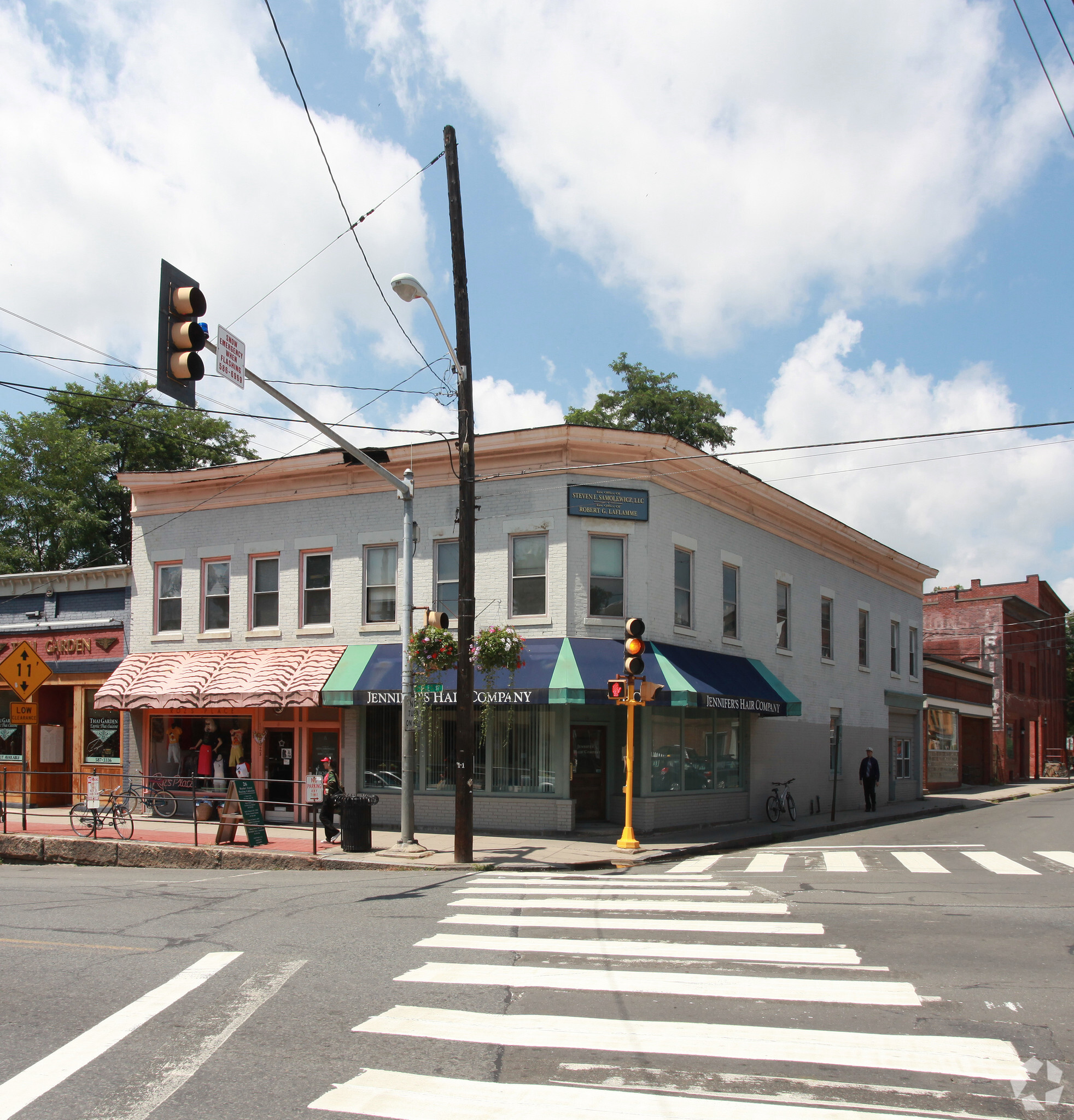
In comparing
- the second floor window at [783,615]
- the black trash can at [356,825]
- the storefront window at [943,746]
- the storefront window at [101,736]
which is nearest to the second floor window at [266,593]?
the storefront window at [101,736]

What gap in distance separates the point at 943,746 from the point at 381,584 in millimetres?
27115

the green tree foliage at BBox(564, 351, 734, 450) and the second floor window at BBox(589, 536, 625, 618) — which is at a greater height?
the green tree foliage at BBox(564, 351, 734, 450)

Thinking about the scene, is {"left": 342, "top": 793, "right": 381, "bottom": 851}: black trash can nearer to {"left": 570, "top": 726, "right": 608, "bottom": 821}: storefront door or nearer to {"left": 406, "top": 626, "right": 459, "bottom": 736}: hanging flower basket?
{"left": 406, "top": 626, "right": 459, "bottom": 736}: hanging flower basket

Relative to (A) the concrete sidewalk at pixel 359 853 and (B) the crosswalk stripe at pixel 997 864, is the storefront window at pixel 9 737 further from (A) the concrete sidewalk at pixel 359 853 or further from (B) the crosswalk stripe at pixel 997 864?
(B) the crosswalk stripe at pixel 997 864

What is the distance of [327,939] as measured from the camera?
956cm

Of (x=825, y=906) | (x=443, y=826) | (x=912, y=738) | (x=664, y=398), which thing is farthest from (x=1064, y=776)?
(x=825, y=906)

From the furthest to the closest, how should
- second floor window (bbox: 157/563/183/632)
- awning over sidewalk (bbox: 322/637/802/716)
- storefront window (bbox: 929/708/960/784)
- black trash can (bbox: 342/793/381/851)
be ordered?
storefront window (bbox: 929/708/960/784)
second floor window (bbox: 157/563/183/632)
awning over sidewalk (bbox: 322/637/802/716)
black trash can (bbox: 342/793/381/851)

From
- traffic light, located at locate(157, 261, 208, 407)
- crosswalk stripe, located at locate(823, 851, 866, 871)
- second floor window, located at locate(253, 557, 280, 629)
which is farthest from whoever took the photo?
second floor window, located at locate(253, 557, 280, 629)

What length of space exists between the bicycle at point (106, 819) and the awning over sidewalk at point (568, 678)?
4128mm

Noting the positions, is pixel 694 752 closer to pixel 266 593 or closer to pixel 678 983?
pixel 266 593

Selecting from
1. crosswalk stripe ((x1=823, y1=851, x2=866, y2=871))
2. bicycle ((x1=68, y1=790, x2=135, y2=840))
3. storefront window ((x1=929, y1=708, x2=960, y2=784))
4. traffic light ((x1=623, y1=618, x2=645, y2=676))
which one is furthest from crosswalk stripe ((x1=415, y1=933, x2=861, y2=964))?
storefront window ((x1=929, y1=708, x2=960, y2=784))

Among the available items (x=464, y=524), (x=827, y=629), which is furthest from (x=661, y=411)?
(x=464, y=524)

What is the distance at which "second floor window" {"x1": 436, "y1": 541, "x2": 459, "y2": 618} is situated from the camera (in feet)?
67.6

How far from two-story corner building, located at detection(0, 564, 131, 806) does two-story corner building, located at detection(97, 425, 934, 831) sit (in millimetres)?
949
